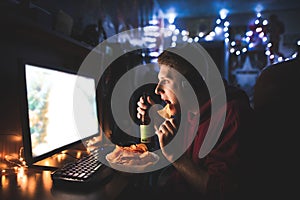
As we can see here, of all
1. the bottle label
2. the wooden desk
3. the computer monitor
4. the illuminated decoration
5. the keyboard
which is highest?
the illuminated decoration

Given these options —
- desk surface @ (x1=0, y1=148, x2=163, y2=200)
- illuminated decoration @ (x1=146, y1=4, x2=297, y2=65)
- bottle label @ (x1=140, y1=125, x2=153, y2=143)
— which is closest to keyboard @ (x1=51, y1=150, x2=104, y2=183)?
desk surface @ (x1=0, y1=148, x2=163, y2=200)

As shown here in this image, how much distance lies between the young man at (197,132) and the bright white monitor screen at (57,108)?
0.25 meters

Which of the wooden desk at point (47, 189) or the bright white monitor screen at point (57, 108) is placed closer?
the wooden desk at point (47, 189)

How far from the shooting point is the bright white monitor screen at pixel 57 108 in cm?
72

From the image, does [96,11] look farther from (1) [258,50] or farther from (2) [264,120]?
(1) [258,50]

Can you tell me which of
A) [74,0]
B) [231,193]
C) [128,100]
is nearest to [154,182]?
[231,193]

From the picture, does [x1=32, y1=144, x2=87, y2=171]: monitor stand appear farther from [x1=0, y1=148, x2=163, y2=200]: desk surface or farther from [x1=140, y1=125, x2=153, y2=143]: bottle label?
[x1=140, y1=125, x2=153, y2=143]: bottle label

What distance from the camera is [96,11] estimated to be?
1.76 m

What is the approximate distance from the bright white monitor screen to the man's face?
1.15ft

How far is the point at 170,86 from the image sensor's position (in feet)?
2.92

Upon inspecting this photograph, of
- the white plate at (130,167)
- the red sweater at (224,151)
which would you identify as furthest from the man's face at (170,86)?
the white plate at (130,167)

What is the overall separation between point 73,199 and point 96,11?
58.4 inches

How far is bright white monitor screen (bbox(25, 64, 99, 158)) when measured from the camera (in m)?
0.72

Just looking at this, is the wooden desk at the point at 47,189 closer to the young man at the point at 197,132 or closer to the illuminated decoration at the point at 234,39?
the young man at the point at 197,132
